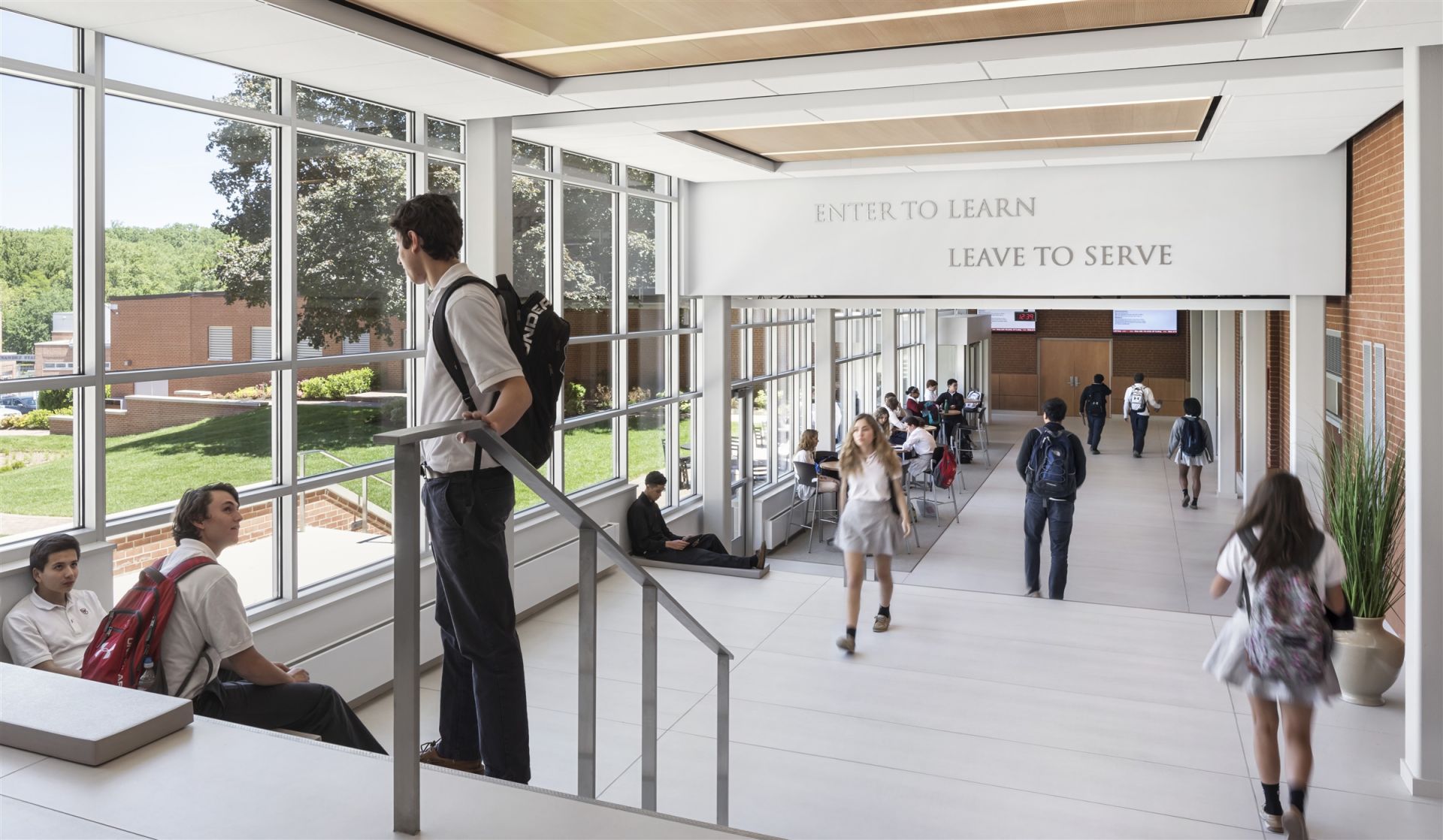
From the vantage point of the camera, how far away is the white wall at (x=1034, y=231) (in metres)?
7.70

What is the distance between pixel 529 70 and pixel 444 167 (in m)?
1.60

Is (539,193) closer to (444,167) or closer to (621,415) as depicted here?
(444,167)

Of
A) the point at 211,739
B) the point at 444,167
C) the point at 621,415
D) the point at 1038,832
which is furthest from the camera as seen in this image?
the point at 621,415

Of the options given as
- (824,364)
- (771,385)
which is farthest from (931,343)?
(771,385)

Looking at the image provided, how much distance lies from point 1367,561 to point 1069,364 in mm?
22670

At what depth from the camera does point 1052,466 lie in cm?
802

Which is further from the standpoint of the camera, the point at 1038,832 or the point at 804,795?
the point at 804,795

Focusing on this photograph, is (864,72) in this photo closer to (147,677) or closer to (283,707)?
(283,707)

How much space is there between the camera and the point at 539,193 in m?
8.14

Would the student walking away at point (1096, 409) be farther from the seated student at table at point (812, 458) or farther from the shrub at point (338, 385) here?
the shrub at point (338, 385)

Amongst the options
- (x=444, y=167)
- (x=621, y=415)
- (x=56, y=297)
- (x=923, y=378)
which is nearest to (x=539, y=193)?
(x=444, y=167)

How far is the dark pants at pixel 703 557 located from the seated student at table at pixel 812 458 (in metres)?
2.82

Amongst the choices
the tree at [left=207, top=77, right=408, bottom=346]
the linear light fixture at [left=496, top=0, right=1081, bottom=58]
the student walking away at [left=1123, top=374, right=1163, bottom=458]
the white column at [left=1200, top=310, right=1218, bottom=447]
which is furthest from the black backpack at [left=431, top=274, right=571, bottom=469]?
the student walking away at [left=1123, top=374, right=1163, bottom=458]

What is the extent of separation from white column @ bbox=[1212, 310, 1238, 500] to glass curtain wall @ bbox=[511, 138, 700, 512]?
306 inches
